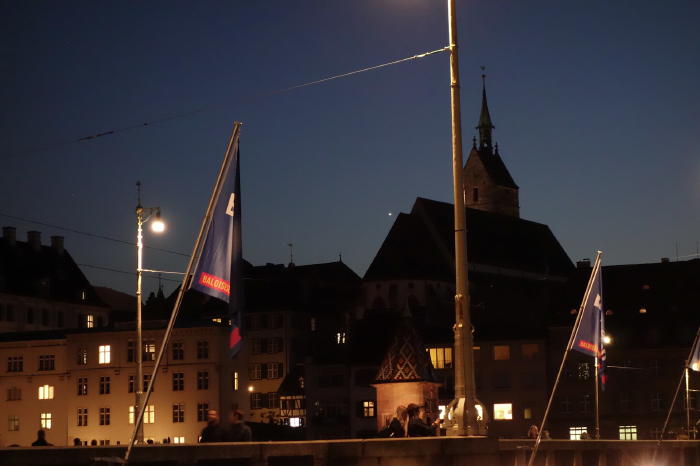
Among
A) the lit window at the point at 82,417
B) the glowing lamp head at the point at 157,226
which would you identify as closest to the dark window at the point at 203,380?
the lit window at the point at 82,417

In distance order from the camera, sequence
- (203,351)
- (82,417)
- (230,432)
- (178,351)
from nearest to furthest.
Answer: (230,432) < (82,417) < (203,351) < (178,351)

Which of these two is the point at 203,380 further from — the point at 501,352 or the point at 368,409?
the point at 501,352

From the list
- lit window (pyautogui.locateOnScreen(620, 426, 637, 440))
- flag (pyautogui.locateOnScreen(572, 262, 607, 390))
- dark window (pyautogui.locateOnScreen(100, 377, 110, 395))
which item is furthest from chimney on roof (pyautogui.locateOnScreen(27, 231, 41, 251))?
flag (pyautogui.locateOnScreen(572, 262, 607, 390))

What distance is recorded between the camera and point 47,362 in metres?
110

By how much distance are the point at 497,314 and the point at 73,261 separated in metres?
46.1

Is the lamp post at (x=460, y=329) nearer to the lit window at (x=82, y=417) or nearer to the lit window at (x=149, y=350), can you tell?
the lit window at (x=82, y=417)

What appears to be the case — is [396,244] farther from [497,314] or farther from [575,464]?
[575,464]

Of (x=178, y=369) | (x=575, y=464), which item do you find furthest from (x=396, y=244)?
(x=575, y=464)

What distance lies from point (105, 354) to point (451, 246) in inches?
2193

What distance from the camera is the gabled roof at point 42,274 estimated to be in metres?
125

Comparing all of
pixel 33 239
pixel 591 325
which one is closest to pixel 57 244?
pixel 33 239

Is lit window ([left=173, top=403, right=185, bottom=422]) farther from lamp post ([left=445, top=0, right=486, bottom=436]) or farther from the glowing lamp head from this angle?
lamp post ([left=445, top=0, right=486, bottom=436])

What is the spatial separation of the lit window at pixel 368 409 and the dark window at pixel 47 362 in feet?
85.0

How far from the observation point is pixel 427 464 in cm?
1864
